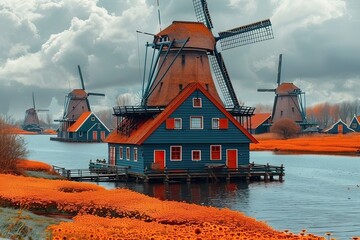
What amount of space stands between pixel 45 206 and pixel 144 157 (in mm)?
20061

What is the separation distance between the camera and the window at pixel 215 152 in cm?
4994

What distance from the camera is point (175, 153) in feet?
161

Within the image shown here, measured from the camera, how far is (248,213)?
32344mm

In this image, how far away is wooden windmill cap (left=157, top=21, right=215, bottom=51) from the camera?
53.2 meters

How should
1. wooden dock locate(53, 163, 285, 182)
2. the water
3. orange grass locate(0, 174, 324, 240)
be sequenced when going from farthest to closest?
1. wooden dock locate(53, 163, 285, 182)
2. the water
3. orange grass locate(0, 174, 324, 240)

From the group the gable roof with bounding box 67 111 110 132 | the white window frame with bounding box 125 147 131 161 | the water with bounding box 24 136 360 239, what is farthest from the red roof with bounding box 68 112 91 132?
the water with bounding box 24 136 360 239

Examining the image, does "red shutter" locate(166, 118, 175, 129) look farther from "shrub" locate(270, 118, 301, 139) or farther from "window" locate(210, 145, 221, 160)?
"shrub" locate(270, 118, 301, 139)

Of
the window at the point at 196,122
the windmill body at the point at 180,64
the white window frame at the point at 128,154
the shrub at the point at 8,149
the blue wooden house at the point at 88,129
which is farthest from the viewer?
the blue wooden house at the point at 88,129

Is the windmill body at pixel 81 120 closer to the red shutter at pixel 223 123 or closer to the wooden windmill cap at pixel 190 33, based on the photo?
the wooden windmill cap at pixel 190 33

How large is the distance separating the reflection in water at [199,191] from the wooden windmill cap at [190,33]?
13.6 meters

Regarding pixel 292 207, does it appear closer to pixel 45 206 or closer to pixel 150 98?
pixel 45 206

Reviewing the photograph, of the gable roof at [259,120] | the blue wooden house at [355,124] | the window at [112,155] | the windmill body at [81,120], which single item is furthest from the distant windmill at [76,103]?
the window at [112,155]

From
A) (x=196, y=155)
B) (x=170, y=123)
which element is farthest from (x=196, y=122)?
(x=196, y=155)

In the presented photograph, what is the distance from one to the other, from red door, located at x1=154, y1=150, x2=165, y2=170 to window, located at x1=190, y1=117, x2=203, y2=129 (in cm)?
332
